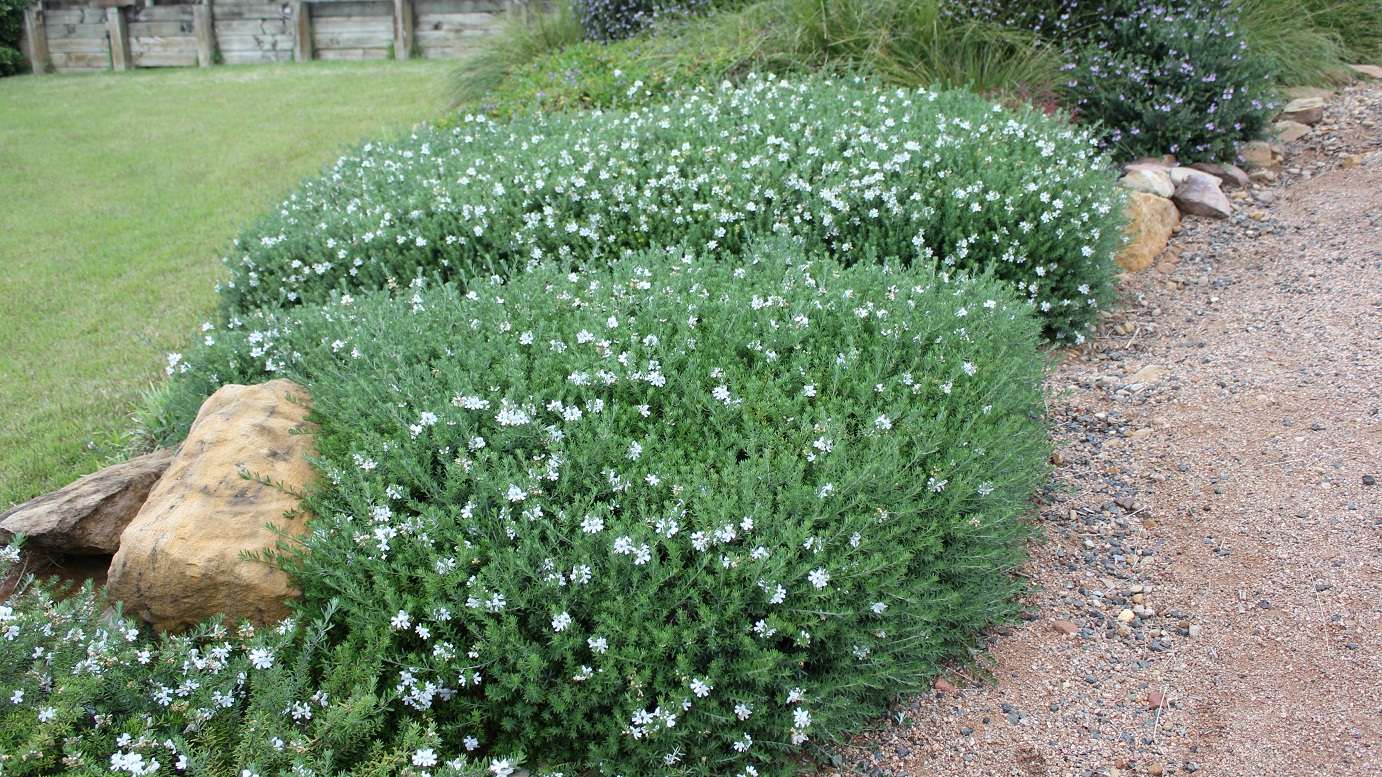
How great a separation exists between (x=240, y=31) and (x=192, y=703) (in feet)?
57.5

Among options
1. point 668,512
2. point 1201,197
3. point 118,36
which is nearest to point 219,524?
point 668,512

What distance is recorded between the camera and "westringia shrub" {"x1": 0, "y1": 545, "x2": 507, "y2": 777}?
2393 mm

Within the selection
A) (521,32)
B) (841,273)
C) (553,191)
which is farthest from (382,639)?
(521,32)

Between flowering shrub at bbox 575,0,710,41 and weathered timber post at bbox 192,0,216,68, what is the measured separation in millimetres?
9631

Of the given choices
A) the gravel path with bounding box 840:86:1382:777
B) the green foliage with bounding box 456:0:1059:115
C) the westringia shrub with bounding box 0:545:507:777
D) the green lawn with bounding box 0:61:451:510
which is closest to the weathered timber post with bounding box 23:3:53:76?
the green lawn with bounding box 0:61:451:510

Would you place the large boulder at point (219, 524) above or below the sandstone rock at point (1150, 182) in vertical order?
below

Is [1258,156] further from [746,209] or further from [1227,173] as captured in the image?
[746,209]

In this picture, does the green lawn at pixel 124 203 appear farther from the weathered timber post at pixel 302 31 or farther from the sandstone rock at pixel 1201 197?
the sandstone rock at pixel 1201 197

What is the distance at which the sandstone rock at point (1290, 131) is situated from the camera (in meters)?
7.34

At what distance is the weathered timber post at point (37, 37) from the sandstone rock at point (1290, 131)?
19.1 metres

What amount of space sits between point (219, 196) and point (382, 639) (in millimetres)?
7701

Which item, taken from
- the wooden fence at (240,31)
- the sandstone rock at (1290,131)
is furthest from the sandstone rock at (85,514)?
the wooden fence at (240,31)

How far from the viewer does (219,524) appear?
2.97m

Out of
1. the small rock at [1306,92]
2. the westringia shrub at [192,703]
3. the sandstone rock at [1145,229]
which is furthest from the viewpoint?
the small rock at [1306,92]
